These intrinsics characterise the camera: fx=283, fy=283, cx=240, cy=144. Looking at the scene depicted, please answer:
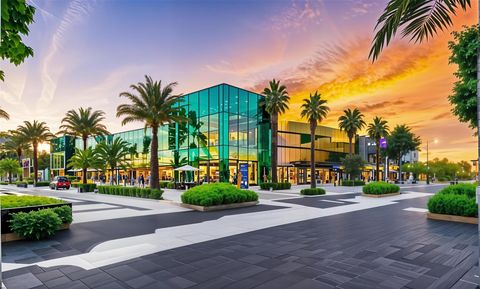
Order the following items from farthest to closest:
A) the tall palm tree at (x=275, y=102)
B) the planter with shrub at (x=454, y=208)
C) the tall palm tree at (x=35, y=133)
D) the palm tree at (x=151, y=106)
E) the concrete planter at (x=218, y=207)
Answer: the tall palm tree at (x=35, y=133) → the tall palm tree at (x=275, y=102) → the palm tree at (x=151, y=106) → the concrete planter at (x=218, y=207) → the planter with shrub at (x=454, y=208)

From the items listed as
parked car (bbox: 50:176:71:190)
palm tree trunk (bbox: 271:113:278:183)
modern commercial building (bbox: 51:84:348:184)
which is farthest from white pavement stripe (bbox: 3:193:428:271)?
parked car (bbox: 50:176:71:190)

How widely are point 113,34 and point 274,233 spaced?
1939 cm

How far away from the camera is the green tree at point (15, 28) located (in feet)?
15.3

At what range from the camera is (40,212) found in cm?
962

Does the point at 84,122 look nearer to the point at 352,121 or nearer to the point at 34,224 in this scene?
the point at 34,224

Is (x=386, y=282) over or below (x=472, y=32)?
below

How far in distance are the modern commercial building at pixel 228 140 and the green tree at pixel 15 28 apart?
3379 centimetres

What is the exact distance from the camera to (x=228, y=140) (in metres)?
40.7

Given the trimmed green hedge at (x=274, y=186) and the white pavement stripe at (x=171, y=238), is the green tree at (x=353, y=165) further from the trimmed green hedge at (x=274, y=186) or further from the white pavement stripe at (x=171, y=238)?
the white pavement stripe at (x=171, y=238)

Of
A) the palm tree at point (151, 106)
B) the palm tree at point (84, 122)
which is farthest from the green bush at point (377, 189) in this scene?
the palm tree at point (84, 122)

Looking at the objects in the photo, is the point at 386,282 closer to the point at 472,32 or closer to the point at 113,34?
the point at 472,32

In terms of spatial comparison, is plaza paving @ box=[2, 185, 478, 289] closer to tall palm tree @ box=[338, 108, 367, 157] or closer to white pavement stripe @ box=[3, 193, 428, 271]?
white pavement stripe @ box=[3, 193, 428, 271]

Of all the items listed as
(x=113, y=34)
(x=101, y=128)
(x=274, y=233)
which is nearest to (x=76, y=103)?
(x=101, y=128)

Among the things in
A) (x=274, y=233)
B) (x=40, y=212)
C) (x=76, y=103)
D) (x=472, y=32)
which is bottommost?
(x=274, y=233)
